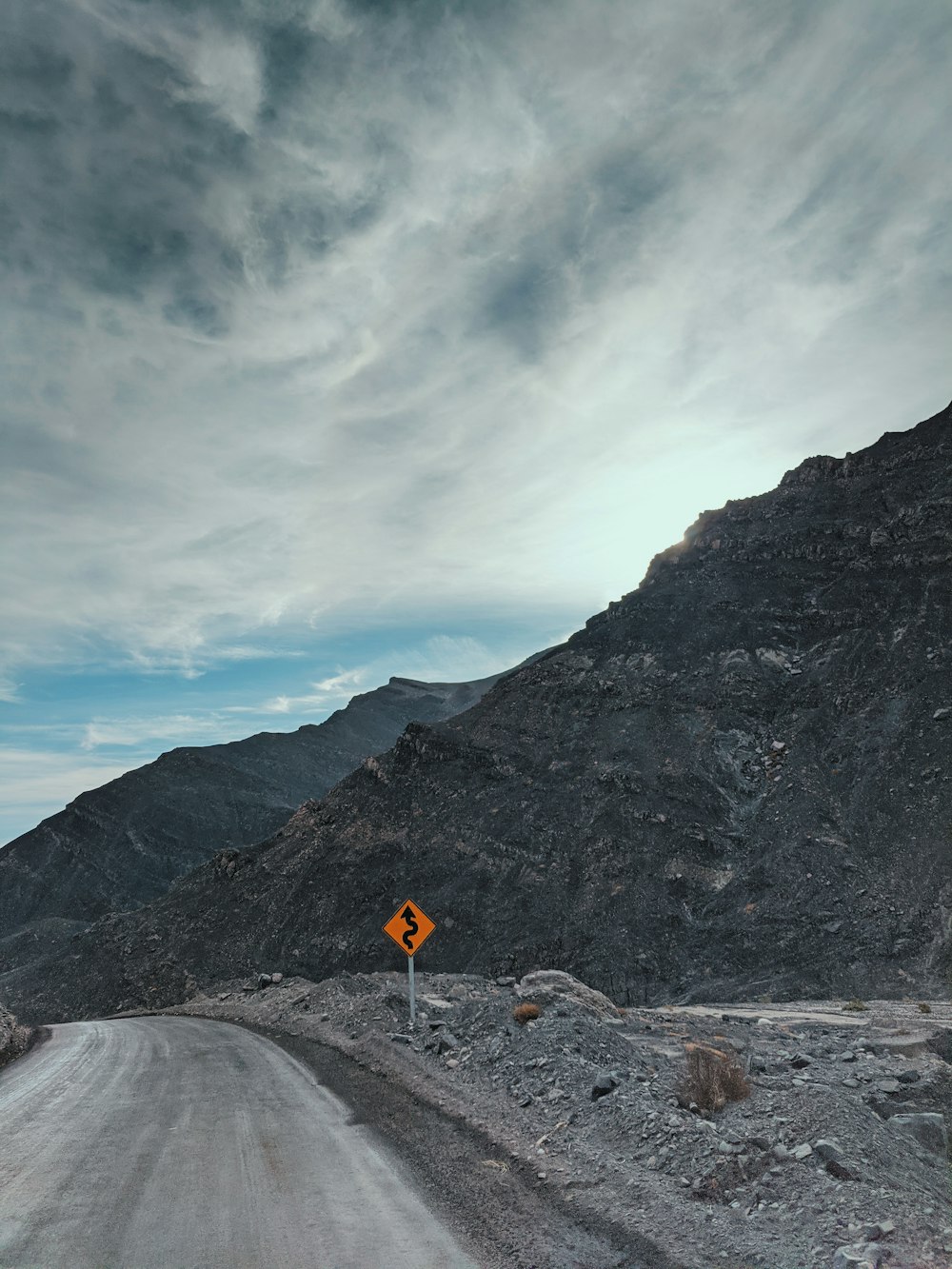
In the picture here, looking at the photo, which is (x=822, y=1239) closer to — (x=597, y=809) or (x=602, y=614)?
(x=597, y=809)

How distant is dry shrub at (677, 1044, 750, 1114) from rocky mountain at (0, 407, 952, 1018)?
2598cm

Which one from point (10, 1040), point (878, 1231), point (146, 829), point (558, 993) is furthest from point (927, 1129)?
point (146, 829)

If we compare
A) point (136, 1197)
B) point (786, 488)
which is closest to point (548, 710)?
point (786, 488)

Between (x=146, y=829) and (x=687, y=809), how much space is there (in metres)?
75.2

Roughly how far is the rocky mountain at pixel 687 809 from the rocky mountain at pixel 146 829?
29.0 metres

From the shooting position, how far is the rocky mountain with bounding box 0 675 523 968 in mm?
80000

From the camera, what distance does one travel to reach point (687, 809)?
142 feet

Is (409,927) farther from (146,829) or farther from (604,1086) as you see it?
(146,829)

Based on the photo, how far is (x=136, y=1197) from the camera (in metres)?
6.30

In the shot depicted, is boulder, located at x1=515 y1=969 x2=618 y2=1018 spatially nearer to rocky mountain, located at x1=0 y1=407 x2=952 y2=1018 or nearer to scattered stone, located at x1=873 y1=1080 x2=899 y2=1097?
scattered stone, located at x1=873 y1=1080 x2=899 y2=1097

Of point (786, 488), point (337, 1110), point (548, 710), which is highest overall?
point (786, 488)

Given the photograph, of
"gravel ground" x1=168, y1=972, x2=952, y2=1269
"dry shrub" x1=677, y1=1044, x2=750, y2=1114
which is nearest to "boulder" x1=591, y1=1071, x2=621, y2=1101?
"gravel ground" x1=168, y1=972, x2=952, y2=1269

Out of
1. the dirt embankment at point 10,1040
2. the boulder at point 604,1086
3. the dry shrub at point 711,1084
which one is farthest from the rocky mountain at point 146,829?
the dry shrub at point 711,1084

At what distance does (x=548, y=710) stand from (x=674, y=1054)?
44.5 meters
